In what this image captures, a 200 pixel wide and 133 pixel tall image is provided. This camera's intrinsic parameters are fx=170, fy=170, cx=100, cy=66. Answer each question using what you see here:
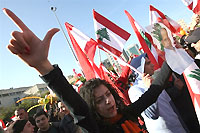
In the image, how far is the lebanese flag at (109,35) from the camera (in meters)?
3.88

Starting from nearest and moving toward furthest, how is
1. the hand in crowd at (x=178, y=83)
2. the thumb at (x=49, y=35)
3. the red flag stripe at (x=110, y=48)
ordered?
the thumb at (x=49, y=35), the hand in crowd at (x=178, y=83), the red flag stripe at (x=110, y=48)

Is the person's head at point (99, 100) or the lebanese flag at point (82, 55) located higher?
the lebanese flag at point (82, 55)

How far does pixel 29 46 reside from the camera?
2.96 feet

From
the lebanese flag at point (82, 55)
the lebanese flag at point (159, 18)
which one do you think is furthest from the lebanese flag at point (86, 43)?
the lebanese flag at point (159, 18)

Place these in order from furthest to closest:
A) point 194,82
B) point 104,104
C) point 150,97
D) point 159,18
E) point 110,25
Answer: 1. point 110,25
2. point 159,18
3. point 194,82
4. point 150,97
5. point 104,104

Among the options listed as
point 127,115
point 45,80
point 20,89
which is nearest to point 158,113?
point 127,115

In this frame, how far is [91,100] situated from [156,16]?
121 inches

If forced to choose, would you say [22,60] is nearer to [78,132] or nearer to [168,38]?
[168,38]

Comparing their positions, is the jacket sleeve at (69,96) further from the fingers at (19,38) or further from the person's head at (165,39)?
the person's head at (165,39)

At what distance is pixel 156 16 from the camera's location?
3.77 m

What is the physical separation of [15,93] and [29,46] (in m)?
58.3

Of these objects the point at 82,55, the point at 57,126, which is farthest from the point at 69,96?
the point at 82,55

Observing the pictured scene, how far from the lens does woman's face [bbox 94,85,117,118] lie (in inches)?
52.3

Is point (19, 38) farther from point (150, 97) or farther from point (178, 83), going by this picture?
point (178, 83)
